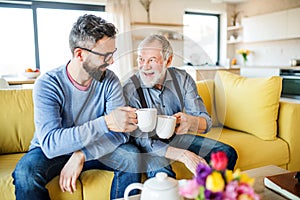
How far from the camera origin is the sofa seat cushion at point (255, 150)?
1688mm

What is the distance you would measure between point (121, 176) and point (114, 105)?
1.09ft

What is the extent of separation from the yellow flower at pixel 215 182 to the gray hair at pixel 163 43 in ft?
2.54

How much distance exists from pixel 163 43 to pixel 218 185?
832mm

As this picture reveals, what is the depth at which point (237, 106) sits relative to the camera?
190cm

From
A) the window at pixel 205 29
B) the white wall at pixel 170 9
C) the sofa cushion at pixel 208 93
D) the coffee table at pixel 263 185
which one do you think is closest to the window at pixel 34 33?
the white wall at pixel 170 9

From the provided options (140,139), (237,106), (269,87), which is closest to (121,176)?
(140,139)

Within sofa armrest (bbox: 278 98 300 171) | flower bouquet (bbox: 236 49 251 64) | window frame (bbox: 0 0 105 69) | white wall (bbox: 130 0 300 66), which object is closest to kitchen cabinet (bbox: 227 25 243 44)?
white wall (bbox: 130 0 300 66)

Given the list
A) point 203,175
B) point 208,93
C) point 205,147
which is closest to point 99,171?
point 205,147

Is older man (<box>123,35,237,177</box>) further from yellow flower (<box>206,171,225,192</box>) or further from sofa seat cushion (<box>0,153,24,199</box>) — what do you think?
yellow flower (<box>206,171,225,192</box>)

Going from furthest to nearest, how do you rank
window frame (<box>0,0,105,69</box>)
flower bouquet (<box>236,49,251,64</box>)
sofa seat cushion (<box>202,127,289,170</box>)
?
flower bouquet (<box>236,49,251,64</box>)
window frame (<box>0,0,105,69</box>)
sofa seat cushion (<box>202,127,289,170</box>)

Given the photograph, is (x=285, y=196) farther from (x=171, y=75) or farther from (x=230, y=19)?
(x=230, y=19)

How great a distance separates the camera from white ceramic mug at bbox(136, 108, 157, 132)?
105 cm

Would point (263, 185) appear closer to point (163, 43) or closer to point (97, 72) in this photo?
point (163, 43)

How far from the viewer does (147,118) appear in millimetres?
1052
